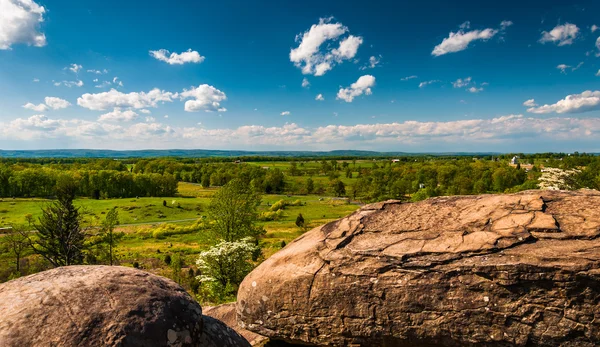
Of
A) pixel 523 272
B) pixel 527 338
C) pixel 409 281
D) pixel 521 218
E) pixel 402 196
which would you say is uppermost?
pixel 521 218

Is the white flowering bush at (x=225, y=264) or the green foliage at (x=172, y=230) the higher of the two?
the white flowering bush at (x=225, y=264)

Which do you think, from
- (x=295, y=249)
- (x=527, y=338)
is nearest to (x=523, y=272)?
(x=527, y=338)

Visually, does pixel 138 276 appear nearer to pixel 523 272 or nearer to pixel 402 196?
pixel 523 272

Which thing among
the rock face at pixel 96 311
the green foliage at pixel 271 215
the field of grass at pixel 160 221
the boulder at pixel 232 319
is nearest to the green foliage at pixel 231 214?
the field of grass at pixel 160 221

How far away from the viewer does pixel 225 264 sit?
31.3m

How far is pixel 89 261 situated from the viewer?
146 feet

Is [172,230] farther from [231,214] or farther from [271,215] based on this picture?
[231,214]

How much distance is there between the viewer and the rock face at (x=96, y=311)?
5.98 metres

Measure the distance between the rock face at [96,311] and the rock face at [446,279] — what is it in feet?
12.6

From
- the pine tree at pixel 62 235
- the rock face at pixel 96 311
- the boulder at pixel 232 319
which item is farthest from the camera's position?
the pine tree at pixel 62 235

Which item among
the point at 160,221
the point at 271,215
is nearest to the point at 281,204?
the point at 271,215

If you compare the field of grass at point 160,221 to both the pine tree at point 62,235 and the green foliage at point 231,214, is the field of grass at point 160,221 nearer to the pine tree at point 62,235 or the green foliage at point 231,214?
the green foliage at point 231,214

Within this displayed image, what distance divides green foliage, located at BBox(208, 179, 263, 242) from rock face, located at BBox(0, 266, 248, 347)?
32.4 metres

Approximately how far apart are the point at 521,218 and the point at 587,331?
330 centimetres
